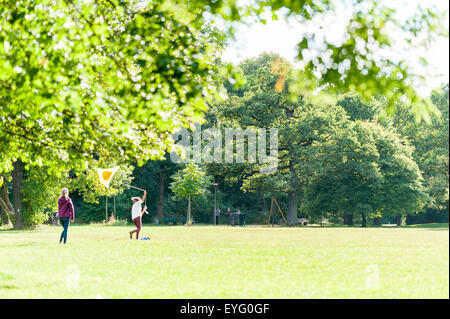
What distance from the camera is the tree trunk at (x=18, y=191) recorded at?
37469 millimetres

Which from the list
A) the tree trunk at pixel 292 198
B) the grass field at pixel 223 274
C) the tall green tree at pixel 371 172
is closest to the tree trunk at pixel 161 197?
Answer: the tree trunk at pixel 292 198

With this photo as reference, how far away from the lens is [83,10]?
1014 centimetres

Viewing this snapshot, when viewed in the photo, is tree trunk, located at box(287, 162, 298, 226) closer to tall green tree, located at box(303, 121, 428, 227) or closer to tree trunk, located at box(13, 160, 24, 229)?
tall green tree, located at box(303, 121, 428, 227)

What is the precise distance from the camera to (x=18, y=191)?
37.6m

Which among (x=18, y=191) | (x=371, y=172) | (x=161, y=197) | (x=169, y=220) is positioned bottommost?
(x=169, y=220)

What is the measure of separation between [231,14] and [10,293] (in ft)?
18.9

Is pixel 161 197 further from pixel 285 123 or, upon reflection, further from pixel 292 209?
pixel 285 123

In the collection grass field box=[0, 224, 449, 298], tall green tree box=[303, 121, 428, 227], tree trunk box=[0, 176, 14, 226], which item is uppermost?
tall green tree box=[303, 121, 428, 227]

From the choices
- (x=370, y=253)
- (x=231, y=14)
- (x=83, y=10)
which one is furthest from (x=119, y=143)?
(x=370, y=253)

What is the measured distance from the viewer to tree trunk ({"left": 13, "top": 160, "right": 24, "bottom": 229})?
3747cm

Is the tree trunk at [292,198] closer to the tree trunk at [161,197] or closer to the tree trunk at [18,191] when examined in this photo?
the tree trunk at [161,197]

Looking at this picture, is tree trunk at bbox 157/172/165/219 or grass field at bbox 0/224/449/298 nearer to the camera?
grass field at bbox 0/224/449/298

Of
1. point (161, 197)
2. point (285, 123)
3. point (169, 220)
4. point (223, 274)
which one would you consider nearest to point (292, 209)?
point (285, 123)

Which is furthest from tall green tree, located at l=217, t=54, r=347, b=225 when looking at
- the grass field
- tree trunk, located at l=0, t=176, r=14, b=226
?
the grass field
